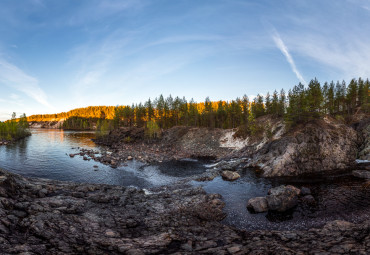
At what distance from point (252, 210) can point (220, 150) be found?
43502mm

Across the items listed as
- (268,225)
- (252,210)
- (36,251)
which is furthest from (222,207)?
(36,251)

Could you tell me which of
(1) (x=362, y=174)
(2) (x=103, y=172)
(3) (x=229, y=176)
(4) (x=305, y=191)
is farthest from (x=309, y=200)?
(2) (x=103, y=172)

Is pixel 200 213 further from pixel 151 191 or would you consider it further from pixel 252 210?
pixel 151 191

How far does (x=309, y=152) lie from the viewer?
121 feet

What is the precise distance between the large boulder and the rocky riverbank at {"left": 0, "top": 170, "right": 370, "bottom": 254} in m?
20.6

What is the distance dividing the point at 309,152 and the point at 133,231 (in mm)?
38581

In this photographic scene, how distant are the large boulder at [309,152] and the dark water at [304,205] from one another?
352 cm

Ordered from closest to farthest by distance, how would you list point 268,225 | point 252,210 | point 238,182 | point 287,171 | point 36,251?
1. point 36,251
2. point 268,225
3. point 252,210
4. point 238,182
5. point 287,171

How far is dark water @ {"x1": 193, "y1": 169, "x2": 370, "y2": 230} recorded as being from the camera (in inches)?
669

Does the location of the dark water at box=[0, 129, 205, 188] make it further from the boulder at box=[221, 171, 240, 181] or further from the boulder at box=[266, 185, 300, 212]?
the boulder at box=[266, 185, 300, 212]

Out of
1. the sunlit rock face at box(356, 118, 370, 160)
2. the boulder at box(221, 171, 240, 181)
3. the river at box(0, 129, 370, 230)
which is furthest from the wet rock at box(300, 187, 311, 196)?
the sunlit rock face at box(356, 118, 370, 160)

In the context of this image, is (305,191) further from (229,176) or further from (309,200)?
(229,176)

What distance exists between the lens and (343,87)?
89.8 meters

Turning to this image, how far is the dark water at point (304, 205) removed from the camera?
1700cm
